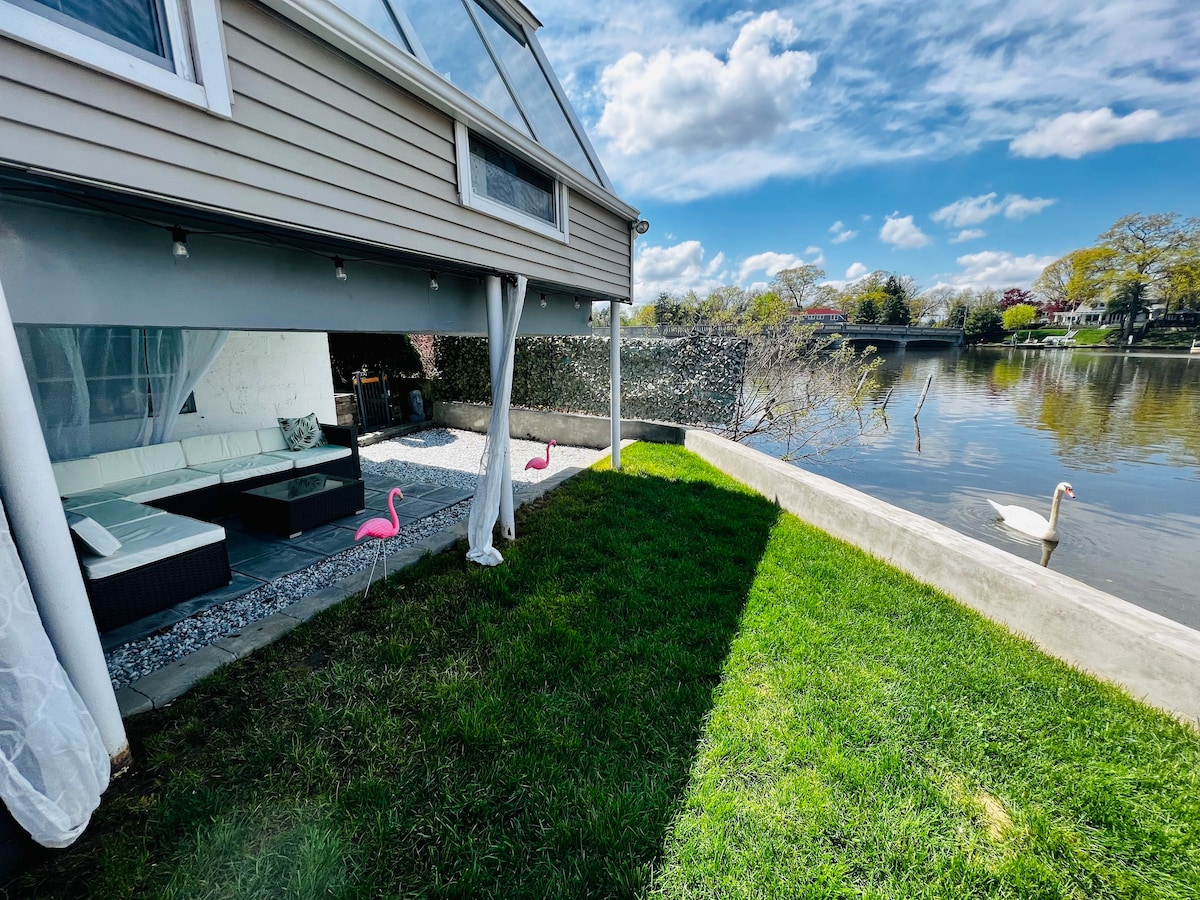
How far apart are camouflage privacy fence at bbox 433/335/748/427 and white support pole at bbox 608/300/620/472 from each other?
2.47 metres

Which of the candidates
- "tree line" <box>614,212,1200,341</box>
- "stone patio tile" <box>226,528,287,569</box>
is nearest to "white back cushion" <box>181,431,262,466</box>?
"stone patio tile" <box>226,528,287,569</box>

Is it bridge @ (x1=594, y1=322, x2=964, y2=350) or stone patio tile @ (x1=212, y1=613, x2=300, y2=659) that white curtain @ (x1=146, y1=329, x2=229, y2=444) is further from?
bridge @ (x1=594, y1=322, x2=964, y2=350)

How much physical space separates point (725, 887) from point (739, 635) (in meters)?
1.44

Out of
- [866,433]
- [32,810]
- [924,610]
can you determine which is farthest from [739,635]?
[866,433]

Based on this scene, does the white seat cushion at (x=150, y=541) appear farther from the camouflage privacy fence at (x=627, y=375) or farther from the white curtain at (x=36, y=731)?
the camouflage privacy fence at (x=627, y=375)

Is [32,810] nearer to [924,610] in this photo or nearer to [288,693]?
[288,693]

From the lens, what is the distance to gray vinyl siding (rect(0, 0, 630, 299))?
144 centimetres

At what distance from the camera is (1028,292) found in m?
60.6

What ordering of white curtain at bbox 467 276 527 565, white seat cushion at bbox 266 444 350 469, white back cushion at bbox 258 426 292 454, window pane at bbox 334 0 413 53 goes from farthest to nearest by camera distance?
white back cushion at bbox 258 426 292 454 < white seat cushion at bbox 266 444 350 469 < white curtain at bbox 467 276 527 565 < window pane at bbox 334 0 413 53

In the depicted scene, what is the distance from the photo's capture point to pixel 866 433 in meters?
12.2

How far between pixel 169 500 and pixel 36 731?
355 centimetres

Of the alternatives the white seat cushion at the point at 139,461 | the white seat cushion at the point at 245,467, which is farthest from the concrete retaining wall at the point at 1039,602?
the white seat cushion at the point at 139,461

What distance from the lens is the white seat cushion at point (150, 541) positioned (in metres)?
2.86

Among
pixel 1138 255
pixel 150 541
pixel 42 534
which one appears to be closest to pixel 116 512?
pixel 150 541
